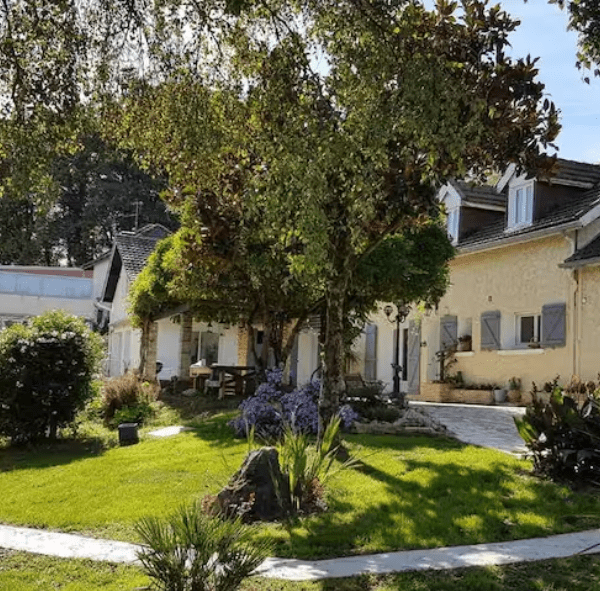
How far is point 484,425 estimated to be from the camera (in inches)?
547

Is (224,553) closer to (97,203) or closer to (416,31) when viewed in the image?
(416,31)

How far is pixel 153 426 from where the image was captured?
49.8ft

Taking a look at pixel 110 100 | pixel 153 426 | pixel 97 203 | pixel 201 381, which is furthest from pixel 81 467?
pixel 97 203

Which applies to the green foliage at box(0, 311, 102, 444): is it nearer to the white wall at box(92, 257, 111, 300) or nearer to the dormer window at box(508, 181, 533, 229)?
the dormer window at box(508, 181, 533, 229)

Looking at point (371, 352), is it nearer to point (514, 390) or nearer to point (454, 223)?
point (454, 223)

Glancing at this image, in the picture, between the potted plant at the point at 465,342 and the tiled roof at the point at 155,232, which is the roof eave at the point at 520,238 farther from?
the tiled roof at the point at 155,232

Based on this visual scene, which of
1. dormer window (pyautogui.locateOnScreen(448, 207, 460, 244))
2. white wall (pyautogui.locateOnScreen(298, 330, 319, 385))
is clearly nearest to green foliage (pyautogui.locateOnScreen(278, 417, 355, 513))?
dormer window (pyautogui.locateOnScreen(448, 207, 460, 244))

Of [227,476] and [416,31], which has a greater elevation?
[416,31]

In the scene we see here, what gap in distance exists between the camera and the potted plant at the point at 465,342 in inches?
848

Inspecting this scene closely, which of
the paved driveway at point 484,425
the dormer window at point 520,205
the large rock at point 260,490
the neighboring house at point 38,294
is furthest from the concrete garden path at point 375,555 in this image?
the neighboring house at point 38,294

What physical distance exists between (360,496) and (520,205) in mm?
13927

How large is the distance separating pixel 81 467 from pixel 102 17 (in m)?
6.23

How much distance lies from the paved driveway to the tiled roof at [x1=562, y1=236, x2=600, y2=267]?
11.7 ft

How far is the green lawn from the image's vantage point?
686 centimetres
